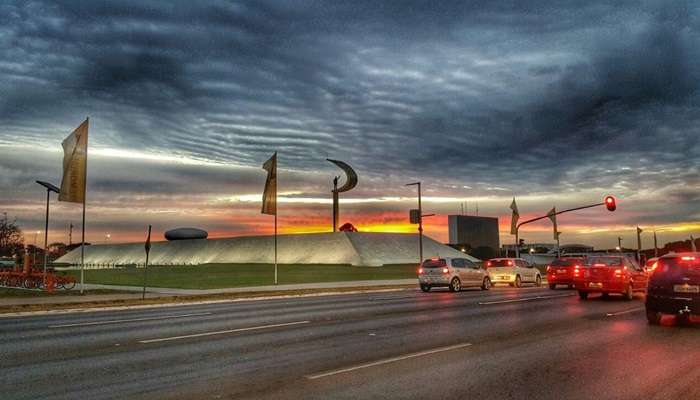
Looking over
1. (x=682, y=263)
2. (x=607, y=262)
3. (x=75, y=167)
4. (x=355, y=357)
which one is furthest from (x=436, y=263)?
(x=355, y=357)

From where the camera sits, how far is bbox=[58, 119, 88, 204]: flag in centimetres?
2456

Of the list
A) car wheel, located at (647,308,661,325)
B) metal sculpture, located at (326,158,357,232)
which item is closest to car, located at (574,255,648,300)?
car wheel, located at (647,308,661,325)

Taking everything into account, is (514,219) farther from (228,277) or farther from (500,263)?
(228,277)

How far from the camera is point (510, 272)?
32.9 m

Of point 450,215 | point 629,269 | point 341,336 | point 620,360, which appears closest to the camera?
point 620,360

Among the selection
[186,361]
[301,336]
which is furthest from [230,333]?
[186,361]

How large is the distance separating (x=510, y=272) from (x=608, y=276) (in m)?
11.6

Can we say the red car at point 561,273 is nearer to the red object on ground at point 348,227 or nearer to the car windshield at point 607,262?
the car windshield at point 607,262

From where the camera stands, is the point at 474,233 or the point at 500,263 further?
the point at 474,233

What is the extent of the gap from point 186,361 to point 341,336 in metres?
3.57

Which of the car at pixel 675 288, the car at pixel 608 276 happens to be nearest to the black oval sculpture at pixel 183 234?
the car at pixel 608 276

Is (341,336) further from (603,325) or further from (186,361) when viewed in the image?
(603,325)

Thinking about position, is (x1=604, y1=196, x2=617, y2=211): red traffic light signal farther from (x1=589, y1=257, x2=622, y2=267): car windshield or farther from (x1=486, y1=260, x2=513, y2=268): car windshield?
(x1=589, y1=257, x2=622, y2=267): car windshield

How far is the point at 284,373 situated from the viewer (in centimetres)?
756
